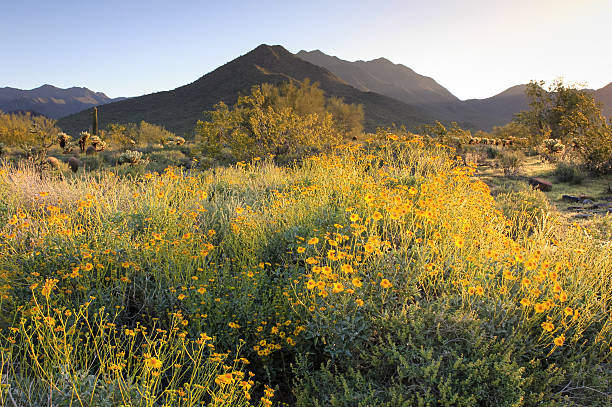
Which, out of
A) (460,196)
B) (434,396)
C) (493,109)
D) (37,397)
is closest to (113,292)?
(37,397)

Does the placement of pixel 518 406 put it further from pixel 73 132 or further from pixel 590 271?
pixel 73 132

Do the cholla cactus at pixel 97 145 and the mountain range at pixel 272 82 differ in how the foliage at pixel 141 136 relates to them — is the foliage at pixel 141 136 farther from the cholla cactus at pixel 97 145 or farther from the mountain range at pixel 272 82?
the mountain range at pixel 272 82

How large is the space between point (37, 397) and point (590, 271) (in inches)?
172

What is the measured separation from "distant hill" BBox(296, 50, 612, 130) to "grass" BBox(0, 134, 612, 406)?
209ft

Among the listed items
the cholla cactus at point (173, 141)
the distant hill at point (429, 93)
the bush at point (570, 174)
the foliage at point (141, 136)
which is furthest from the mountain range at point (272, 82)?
the bush at point (570, 174)

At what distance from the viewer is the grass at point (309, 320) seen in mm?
2299

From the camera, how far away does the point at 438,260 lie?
326 centimetres

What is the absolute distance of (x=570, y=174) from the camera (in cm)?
1115

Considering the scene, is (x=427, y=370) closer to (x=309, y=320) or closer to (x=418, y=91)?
(x=309, y=320)

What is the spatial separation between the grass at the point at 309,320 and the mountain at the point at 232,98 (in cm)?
4404

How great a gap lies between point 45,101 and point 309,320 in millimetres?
193291

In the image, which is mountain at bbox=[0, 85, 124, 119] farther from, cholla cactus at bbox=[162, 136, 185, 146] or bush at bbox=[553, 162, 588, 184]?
bush at bbox=[553, 162, 588, 184]

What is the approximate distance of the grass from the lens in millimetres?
2299

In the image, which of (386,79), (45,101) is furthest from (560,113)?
(45,101)
